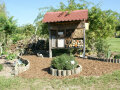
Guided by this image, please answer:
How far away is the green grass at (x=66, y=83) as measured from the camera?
4.92 metres

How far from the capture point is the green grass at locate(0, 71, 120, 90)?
4922mm

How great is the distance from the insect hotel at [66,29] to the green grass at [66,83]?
4.96 m

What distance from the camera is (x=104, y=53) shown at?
9.41 m

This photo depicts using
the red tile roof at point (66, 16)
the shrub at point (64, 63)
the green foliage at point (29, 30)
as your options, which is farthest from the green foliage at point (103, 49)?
the green foliage at point (29, 30)

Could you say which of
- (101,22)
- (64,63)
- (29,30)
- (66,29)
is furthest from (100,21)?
(29,30)

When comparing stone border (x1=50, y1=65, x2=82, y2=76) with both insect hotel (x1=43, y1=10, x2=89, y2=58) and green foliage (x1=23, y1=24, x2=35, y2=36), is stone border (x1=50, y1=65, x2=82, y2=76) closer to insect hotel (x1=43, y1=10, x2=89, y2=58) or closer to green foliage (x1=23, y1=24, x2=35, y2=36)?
insect hotel (x1=43, y1=10, x2=89, y2=58)

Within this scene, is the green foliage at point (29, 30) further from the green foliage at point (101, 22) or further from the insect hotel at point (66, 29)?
the green foliage at point (101, 22)

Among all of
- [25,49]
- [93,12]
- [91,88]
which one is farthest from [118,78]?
[25,49]

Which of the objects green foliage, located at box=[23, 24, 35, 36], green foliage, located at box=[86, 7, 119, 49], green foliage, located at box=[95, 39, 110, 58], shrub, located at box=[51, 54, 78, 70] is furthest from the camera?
green foliage, located at box=[23, 24, 35, 36]

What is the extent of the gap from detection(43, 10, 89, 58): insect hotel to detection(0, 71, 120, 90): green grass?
4.96 m

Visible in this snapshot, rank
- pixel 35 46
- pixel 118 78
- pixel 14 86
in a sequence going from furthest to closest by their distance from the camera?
pixel 35 46, pixel 118 78, pixel 14 86

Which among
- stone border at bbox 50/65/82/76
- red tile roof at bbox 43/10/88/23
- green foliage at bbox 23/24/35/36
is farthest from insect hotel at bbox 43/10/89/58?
green foliage at bbox 23/24/35/36

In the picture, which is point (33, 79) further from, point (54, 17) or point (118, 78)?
point (54, 17)

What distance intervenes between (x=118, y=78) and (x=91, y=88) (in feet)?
5.17
